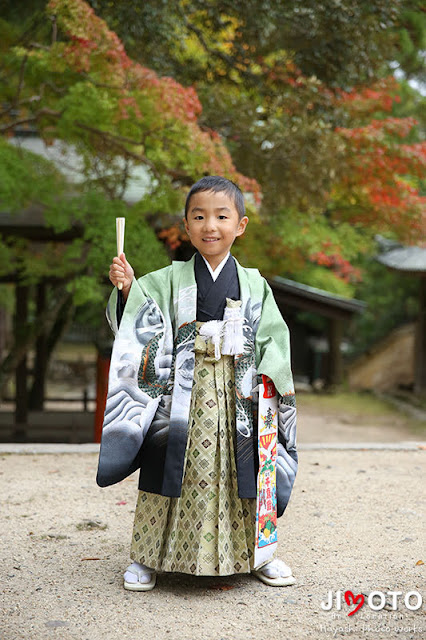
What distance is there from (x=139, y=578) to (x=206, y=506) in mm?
458

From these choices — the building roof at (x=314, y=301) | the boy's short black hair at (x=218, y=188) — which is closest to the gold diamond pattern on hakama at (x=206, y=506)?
the boy's short black hair at (x=218, y=188)

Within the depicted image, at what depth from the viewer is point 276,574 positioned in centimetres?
318

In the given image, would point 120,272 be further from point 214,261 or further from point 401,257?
point 401,257

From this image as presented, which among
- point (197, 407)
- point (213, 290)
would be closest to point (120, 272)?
point (213, 290)

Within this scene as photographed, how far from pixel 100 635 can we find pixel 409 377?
1494 centimetres

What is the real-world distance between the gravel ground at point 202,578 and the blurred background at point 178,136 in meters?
2.51

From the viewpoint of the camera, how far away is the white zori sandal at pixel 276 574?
315cm

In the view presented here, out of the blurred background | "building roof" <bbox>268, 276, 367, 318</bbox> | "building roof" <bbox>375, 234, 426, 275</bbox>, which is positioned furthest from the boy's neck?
"building roof" <bbox>375, 234, 426, 275</bbox>

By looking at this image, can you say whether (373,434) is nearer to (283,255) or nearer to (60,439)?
(283,255)

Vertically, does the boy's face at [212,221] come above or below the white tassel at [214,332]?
above

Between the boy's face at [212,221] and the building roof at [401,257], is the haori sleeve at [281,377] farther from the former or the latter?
the building roof at [401,257]

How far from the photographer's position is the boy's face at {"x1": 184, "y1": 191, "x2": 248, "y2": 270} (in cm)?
305

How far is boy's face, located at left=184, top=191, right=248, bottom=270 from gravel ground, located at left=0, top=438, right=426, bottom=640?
1551 millimetres

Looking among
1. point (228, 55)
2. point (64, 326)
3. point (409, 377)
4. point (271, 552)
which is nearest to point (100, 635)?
point (271, 552)
